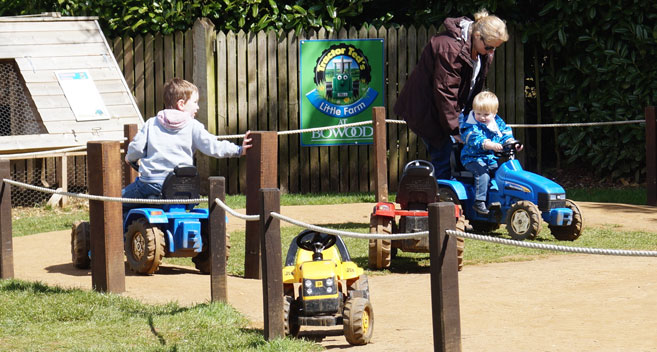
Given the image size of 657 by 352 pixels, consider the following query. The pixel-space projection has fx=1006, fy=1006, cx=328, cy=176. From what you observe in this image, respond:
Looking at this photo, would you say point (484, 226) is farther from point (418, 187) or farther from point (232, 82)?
point (232, 82)

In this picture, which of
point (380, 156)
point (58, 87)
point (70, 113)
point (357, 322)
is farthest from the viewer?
point (58, 87)

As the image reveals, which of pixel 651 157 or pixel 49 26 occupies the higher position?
pixel 49 26

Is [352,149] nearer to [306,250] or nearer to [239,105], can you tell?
[239,105]

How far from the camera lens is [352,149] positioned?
13164 mm

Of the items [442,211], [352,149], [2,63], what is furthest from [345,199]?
[442,211]

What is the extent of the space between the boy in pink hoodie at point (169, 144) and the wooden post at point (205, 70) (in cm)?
501

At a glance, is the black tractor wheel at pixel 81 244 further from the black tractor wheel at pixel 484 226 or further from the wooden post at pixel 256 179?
the black tractor wheel at pixel 484 226

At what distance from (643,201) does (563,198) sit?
3156 millimetres

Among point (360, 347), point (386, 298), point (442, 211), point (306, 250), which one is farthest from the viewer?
point (386, 298)

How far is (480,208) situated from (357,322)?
389 cm

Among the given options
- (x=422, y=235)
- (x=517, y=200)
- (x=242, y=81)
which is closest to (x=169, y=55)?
(x=242, y=81)

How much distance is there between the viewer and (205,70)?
12820 mm

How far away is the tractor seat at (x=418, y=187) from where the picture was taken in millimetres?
7707

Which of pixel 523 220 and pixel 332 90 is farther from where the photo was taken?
pixel 332 90
